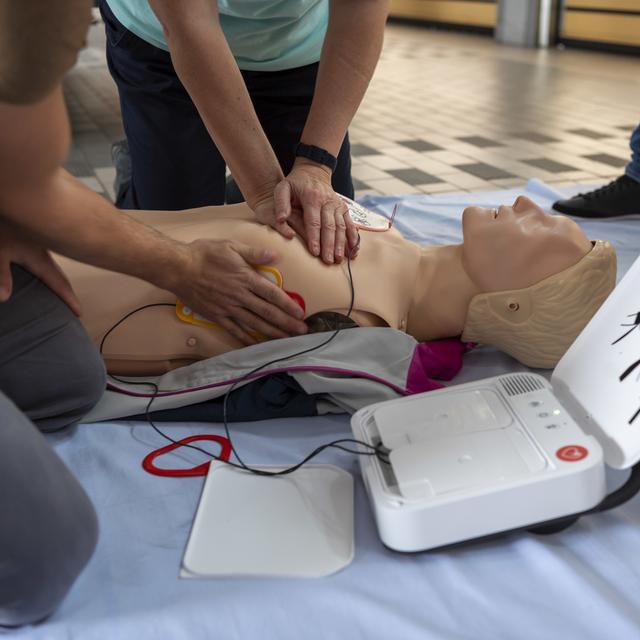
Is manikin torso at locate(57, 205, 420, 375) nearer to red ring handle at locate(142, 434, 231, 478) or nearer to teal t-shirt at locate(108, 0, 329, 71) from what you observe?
red ring handle at locate(142, 434, 231, 478)

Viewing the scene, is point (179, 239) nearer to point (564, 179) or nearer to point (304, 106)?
point (304, 106)

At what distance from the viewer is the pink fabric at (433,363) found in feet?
4.89

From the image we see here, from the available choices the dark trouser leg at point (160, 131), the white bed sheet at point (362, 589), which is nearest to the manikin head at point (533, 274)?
the white bed sheet at point (362, 589)

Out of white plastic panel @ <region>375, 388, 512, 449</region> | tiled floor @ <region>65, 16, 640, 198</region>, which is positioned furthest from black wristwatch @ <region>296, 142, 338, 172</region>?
tiled floor @ <region>65, 16, 640, 198</region>

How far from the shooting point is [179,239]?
1501mm

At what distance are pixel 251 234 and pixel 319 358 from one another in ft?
0.87

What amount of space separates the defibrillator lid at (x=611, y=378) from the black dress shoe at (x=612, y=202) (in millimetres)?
1408

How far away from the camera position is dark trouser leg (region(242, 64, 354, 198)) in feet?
6.68

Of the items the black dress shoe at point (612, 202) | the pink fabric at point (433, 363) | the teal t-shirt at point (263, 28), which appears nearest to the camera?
the pink fabric at point (433, 363)

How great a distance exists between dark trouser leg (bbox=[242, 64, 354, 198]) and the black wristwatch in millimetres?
363

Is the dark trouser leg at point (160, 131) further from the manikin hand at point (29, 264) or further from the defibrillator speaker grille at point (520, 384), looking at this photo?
the defibrillator speaker grille at point (520, 384)

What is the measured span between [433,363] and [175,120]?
3.14 feet

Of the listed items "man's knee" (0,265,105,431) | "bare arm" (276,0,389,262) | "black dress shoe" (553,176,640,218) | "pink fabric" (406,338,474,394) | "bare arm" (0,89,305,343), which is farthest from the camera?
"black dress shoe" (553,176,640,218)

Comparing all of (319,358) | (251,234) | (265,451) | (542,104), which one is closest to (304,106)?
(251,234)
